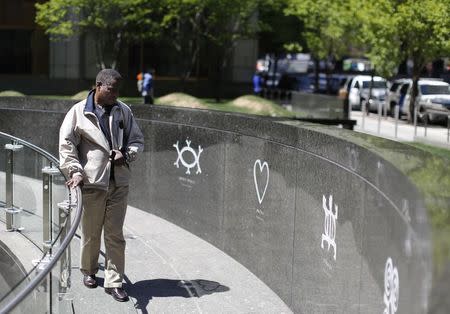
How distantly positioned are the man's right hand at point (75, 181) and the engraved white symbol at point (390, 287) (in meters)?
2.83

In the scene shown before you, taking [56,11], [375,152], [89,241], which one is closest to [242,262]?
[89,241]

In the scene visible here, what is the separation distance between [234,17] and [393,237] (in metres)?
31.9

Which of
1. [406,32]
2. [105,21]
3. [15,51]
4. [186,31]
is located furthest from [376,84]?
[15,51]

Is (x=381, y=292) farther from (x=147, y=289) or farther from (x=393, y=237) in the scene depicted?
(x=147, y=289)

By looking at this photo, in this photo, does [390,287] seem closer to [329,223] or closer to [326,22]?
[329,223]

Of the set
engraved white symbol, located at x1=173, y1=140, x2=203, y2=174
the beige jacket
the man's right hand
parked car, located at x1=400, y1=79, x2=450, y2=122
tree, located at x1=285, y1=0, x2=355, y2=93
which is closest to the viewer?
the man's right hand

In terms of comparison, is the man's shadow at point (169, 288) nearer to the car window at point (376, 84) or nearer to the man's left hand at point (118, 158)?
the man's left hand at point (118, 158)

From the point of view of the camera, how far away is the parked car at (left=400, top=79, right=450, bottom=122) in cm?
2653

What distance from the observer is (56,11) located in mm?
33312

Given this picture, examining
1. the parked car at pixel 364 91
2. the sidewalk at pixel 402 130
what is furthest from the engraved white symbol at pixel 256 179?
the parked car at pixel 364 91

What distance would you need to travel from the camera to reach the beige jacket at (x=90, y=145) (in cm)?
695

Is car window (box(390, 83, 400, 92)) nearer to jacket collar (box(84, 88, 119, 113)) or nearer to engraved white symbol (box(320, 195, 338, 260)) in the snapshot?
jacket collar (box(84, 88, 119, 113))

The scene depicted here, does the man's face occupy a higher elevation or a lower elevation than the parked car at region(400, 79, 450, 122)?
higher

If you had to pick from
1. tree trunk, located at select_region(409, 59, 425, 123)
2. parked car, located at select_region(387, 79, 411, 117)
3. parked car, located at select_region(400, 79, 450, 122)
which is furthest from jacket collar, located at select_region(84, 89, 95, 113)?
parked car, located at select_region(387, 79, 411, 117)
